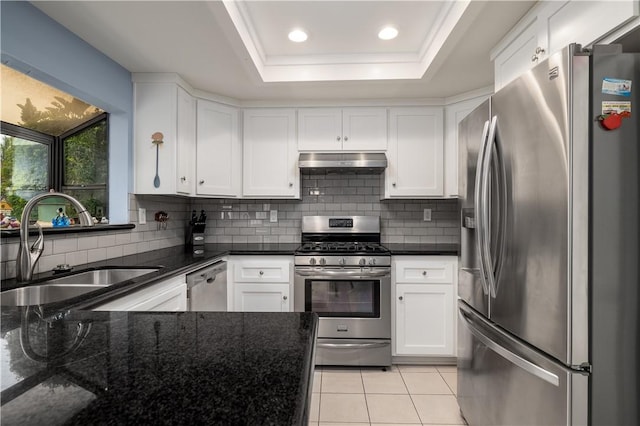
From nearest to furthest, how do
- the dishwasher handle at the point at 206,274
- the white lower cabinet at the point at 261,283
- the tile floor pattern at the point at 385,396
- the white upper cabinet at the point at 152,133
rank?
the tile floor pattern at the point at 385,396, the dishwasher handle at the point at 206,274, the white upper cabinet at the point at 152,133, the white lower cabinet at the point at 261,283

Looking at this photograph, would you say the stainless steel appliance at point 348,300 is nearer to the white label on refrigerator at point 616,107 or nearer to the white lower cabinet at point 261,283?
the white lower cabinet at point 261,283

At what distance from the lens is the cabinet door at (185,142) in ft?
8.27

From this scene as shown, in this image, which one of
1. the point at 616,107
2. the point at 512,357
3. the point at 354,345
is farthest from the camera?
the point at 354,345

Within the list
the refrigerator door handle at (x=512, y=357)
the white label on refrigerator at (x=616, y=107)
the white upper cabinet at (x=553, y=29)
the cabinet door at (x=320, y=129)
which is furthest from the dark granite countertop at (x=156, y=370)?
the cabinet door at (x=320, y=129)

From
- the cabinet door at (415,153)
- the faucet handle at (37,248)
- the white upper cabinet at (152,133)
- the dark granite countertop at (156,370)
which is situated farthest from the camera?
the cabinet door at (415,153)

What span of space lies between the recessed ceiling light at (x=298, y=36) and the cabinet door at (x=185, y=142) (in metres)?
0.99

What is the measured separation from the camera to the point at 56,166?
225 centimetres

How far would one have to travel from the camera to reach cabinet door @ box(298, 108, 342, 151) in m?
2.94

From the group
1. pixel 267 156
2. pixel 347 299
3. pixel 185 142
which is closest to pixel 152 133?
pixel 185 142

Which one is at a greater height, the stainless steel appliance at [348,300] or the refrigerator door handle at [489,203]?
the refrigerator door handle at [489,203]

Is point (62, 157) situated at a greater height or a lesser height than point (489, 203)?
greater

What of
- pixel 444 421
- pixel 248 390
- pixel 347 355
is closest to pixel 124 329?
pixel 248 390

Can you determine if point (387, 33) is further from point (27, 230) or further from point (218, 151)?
point (27, 230)

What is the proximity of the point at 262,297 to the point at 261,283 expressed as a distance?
0.38 ft
